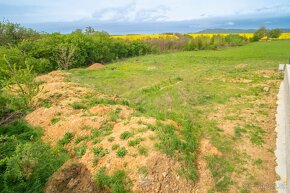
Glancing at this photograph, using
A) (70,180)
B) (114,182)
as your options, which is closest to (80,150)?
(70,180)

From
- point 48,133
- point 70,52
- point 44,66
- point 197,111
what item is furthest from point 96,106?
point 70,52

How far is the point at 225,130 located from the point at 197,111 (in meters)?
2.57

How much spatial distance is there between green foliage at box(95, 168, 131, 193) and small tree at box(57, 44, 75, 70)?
26.4 meters

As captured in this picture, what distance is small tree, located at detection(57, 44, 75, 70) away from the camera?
32.7m

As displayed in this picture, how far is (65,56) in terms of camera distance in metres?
33.5

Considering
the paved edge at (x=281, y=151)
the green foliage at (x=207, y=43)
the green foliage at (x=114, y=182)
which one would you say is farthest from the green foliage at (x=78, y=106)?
the green foliage at (x=207, y=43)

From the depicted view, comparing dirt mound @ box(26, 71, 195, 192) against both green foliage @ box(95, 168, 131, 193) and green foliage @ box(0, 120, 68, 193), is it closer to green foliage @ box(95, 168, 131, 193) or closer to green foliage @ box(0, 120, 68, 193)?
green foliage @ box(95, 168, 131, 193)

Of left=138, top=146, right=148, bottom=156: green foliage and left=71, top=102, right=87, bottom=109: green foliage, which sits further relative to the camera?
left=71, top=102, right=87, bottom=109: green foliage

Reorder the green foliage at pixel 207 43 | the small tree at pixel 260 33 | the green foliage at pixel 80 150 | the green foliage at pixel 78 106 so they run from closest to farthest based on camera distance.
Answer: the green foliage at pixel 80 150 < the green foliage at pixel 78 106 < the green foliage at pixel 207 43 < the small tree at pixel 260 33

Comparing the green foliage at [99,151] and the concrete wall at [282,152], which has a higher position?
the green foliage at [99,151]

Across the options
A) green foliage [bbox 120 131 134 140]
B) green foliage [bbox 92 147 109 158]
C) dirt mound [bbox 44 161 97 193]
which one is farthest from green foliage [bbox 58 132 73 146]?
green foliage [bbox 120 131 134 140]

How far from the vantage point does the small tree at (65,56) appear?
32.7 meters

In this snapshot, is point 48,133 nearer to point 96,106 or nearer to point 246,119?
point 96,106

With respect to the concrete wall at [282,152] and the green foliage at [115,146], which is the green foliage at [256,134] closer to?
the concrete wall at [282,152]
